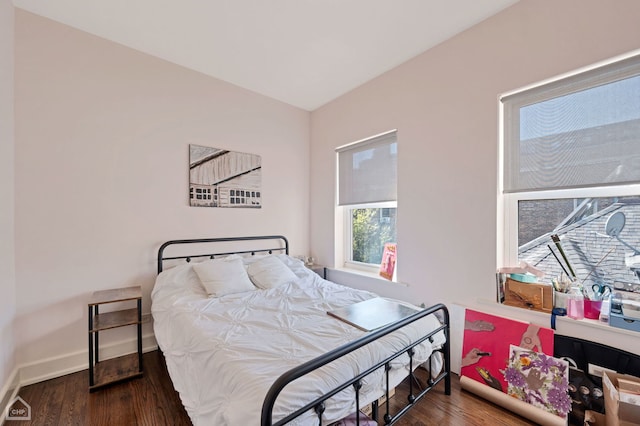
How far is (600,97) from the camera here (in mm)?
1614

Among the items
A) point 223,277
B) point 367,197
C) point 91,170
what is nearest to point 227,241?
point 223,277

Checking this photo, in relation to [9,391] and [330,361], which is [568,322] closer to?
[330,361]

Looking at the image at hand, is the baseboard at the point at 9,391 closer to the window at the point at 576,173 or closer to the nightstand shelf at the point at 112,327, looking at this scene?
the nightstand shelf at the point at 112,327

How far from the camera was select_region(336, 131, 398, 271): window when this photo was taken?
9.27ft

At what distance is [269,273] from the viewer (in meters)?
2.57

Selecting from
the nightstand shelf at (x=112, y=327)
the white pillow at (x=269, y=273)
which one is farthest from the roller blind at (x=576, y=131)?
the nightstand shelf at (x=112, y=327)

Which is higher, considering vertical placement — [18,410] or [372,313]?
[372,313]

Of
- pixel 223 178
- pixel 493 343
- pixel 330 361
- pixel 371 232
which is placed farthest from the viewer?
pixel 371 232

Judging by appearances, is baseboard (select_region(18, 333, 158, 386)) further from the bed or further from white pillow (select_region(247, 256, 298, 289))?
white pillow (select_region(247, 256, 298, 289))

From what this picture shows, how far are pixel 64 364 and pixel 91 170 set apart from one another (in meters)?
1.58

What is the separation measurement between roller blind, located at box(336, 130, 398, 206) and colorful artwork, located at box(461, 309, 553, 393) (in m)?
1.33

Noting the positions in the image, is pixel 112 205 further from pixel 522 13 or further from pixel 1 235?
pixel 522 13

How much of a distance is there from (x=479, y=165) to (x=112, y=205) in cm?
307

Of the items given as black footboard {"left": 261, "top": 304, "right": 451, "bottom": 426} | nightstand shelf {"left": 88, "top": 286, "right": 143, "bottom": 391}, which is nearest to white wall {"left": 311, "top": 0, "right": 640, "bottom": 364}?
black footboard {"left": 261, "top": 304, "right": 451, "bottom": 426}
